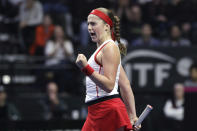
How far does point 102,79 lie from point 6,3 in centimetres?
1048

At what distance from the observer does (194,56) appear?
11555mm

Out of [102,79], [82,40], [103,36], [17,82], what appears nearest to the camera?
[102,79]

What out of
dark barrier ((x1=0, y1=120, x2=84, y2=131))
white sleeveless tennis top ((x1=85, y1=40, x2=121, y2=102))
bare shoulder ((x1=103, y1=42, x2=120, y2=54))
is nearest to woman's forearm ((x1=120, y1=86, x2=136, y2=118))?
white sleeveless tennis top ((x1=85, y1=40, x2=121, y2=102))

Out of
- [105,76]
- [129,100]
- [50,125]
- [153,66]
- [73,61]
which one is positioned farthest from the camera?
[73,61]

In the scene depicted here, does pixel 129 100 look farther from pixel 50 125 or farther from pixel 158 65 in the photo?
pixel 158 65

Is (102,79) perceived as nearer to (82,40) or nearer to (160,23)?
(82,40)

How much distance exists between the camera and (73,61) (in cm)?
1174

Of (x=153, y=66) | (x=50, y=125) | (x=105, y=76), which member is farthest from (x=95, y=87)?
(x=153, y=66)

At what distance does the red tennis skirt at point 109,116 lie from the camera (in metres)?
5.05

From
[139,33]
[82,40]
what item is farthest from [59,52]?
[139,33]

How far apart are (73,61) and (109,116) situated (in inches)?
265

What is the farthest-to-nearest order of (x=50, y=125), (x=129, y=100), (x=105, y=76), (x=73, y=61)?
(x=73, y=61), (x=50, y=125), (x=129, y=100), (x=105, y=76)

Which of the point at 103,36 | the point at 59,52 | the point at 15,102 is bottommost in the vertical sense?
the point at 15,102

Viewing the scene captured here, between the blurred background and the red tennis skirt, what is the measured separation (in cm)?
391
